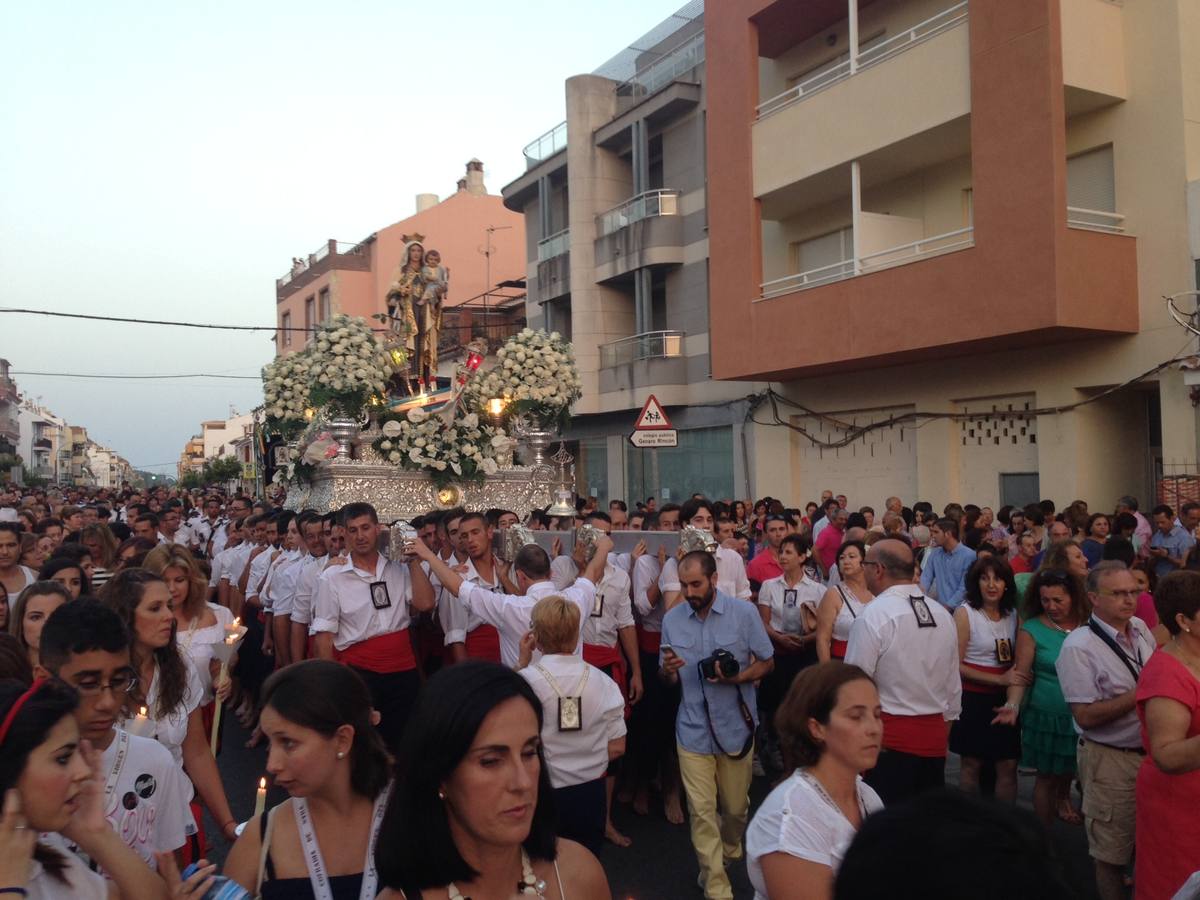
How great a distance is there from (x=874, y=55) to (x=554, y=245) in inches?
440

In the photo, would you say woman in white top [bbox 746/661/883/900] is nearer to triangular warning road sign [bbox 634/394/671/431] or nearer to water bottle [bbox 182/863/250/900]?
water bottle [bbox 182/863/250/900]

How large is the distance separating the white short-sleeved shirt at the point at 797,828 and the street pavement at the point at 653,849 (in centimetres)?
222

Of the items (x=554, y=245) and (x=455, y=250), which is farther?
(x=455, y=250)

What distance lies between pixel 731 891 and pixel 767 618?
2.58 meters

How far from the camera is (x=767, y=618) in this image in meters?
7.78

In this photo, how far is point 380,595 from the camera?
6.47 metres

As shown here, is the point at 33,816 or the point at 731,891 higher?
the point at 33,816

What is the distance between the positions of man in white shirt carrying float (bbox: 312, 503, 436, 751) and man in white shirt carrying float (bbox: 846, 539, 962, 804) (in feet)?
9.35

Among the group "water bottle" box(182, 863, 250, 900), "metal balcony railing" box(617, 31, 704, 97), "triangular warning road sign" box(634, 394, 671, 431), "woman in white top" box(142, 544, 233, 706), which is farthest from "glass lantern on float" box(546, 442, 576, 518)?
"metal balcony railing" box(617, 31, 704, 97)

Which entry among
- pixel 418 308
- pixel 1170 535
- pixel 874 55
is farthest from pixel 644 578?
pixel 874 55

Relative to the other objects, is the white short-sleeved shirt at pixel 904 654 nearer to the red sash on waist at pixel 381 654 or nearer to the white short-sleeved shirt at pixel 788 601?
the white short-sleeved shirt at pixel 788 601

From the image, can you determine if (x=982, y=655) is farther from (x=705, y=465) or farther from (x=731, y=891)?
(x=705, y=465)

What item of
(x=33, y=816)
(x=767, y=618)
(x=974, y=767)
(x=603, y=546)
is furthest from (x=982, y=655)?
(x=33, y=816)

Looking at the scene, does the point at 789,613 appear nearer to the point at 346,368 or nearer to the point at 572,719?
the point at 572,719
